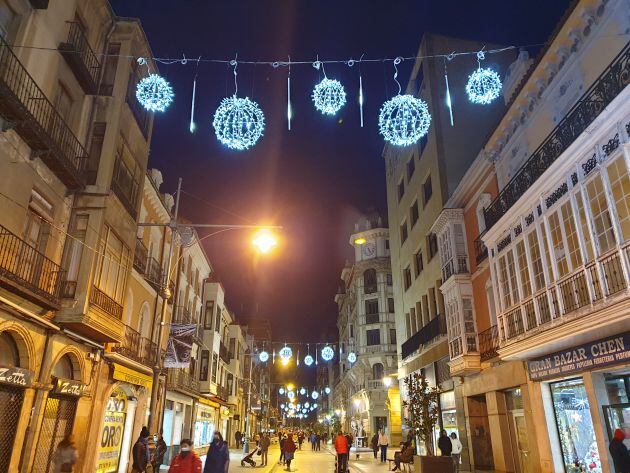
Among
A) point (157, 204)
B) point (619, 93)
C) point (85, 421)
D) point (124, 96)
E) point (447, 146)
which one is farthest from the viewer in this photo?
point (447, 146)

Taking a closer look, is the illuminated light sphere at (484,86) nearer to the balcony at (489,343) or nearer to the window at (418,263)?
the balcony at (489,343)

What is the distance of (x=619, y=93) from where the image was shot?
397 inches

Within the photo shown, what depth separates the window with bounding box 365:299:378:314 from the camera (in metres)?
53.9

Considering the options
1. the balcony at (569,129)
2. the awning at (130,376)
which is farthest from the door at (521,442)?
the awning at (130,376)

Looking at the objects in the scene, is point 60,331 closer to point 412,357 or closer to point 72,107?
point 72,107

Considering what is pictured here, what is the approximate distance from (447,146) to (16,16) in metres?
20.2

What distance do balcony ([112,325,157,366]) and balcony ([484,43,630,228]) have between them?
47.5 ft

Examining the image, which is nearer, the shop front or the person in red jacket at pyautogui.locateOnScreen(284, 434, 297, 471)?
the shop front

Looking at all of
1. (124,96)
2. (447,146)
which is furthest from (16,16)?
(447,146)

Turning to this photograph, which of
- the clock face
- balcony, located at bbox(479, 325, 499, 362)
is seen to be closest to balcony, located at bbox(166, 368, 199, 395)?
balcony, located at bbox(479, 325, 499, 362)

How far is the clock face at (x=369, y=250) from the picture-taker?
55850 mm

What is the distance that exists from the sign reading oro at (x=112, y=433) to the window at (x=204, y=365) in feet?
53.5

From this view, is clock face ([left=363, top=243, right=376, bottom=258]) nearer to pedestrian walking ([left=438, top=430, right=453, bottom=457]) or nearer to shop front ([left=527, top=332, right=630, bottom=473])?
pedestrian walking ([left=438, top=430, right=453, bottom=457])

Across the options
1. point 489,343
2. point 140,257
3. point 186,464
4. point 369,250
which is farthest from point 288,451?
point 369,250
